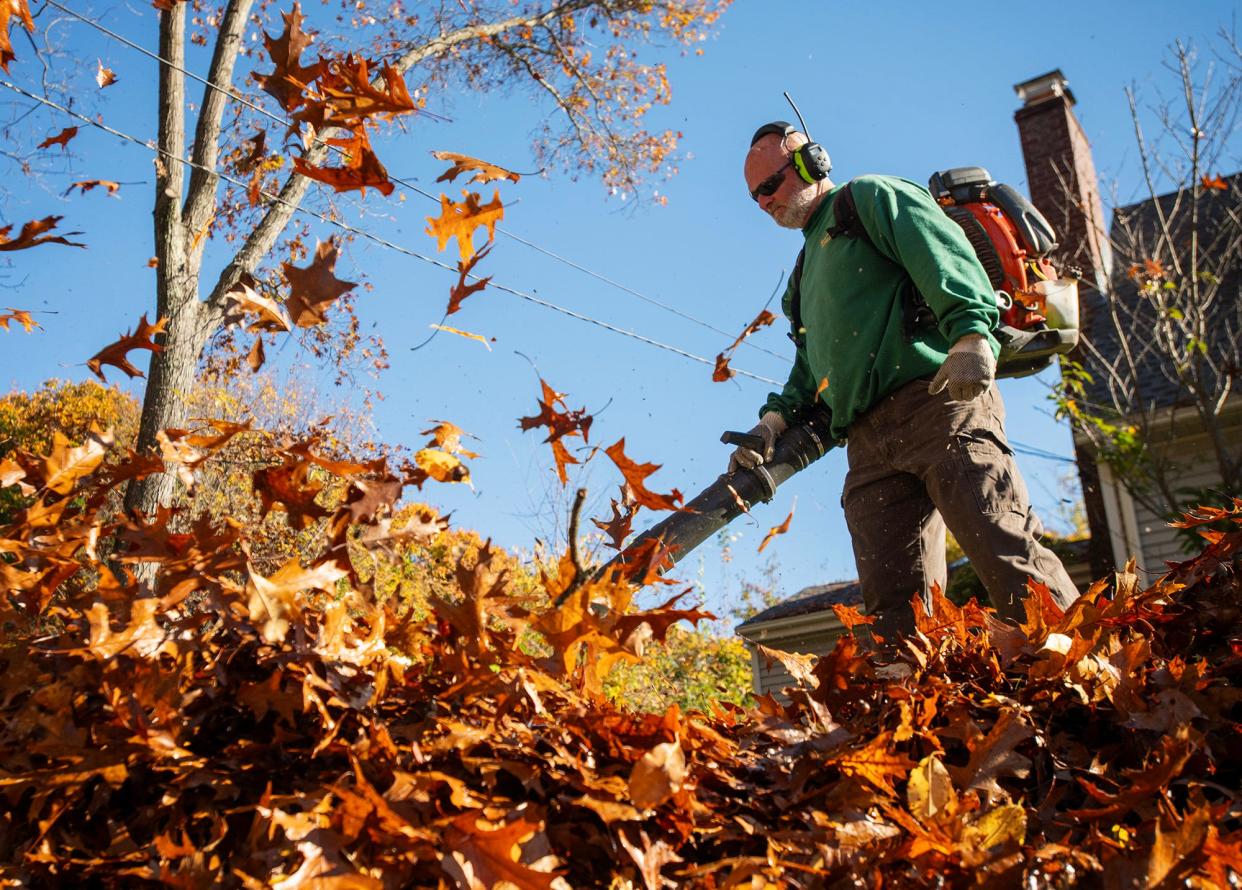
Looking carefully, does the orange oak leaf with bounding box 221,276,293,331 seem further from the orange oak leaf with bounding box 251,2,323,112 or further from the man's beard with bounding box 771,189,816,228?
the man's beard with bounding box 771,189,816,228

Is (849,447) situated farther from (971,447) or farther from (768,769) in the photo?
(768,769)

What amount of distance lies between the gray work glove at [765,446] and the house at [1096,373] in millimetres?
6092

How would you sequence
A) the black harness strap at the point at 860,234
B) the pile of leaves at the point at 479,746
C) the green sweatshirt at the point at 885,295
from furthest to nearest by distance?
the black harness strap at the point at 860,234
the green sweatshirt at the point at 885,295
the pile of leaves at the point at 479,746

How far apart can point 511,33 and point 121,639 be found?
11057 millimetres

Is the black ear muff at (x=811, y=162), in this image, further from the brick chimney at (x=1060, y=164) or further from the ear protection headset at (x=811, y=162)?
the brick chimney at (x=1060, y=164)

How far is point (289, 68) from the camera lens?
1.99 metres

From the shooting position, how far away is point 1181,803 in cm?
130

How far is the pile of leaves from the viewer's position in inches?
43.4

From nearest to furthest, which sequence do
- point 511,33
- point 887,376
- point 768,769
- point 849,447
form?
point 768,769
point 887,376
point 849,447
point 511,33

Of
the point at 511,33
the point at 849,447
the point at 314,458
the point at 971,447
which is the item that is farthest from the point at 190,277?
the point at 314,458

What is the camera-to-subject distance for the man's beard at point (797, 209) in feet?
11.9

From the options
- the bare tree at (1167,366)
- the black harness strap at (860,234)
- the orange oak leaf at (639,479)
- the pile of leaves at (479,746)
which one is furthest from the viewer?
the bare tree at (1167,366)

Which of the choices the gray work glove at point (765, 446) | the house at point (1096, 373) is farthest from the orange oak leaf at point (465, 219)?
the house at point (1096, 373)

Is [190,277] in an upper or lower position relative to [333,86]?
upper
